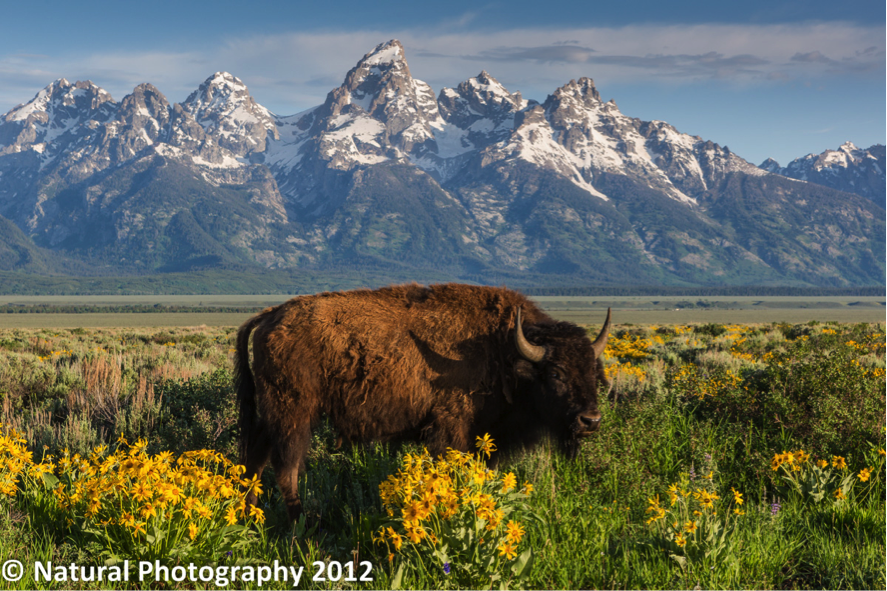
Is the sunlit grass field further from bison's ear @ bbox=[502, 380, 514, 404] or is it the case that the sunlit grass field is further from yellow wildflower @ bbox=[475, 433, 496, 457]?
bison's ear @ bbox=[502, 380, 514, 404]

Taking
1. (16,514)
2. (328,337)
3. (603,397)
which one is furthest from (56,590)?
(603,397)

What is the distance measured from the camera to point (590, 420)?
17.7ft

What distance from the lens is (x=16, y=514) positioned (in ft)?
15.6

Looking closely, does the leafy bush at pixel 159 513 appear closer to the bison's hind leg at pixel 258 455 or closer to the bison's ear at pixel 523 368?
the bison's hind leg at pixel 258 455

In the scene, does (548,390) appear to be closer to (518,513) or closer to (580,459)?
(580,459)

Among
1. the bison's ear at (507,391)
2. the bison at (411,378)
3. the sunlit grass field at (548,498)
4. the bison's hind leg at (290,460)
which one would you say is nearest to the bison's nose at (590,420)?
the bison at (411,378)

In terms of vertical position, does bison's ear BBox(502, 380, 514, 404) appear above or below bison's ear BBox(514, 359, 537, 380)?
below

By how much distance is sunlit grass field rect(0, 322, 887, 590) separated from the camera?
3834 millimetres

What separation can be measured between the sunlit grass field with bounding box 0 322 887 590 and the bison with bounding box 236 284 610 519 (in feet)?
1.15

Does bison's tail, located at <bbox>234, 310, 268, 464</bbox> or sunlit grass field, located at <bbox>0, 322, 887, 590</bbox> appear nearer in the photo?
sunlit grass field, located at <bbox>0, 322, 887, 590</bbox>

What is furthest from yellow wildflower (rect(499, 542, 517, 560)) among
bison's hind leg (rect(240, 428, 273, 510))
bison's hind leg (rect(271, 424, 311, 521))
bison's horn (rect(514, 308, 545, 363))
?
bison's hind leg (rect(240, 428, 273, 510))

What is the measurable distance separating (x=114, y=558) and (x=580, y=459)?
12.7 ft

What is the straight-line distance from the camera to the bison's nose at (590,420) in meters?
5.38

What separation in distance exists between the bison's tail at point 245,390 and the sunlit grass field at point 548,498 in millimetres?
539
